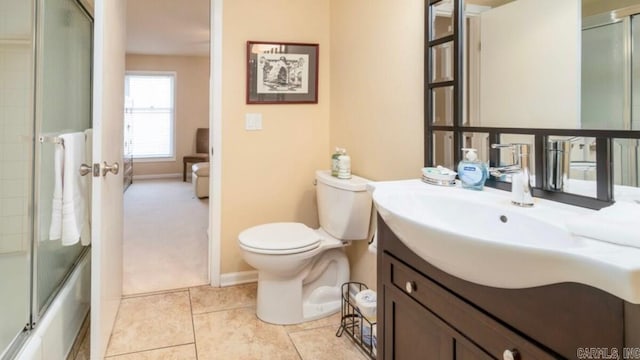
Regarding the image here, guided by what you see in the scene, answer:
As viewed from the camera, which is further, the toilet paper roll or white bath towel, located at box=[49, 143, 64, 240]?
the toilet paper roll

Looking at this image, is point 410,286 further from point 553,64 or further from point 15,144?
point 15,144

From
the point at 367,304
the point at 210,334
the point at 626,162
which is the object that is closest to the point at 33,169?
the point at 210,334

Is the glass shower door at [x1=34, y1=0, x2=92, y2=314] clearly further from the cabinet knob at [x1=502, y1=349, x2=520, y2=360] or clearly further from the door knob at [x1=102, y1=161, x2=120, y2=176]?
the cabinet knob at [x1=502, y1=349, x2=520, y2=360]

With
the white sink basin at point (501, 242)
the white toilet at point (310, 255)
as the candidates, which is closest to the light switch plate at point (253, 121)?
the white toilet at point (310, 255)

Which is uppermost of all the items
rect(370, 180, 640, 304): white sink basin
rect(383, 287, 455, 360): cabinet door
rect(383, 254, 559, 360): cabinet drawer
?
rect(370, 180, 640, 304): white sink basin

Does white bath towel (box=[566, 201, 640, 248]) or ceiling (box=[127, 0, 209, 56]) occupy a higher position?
ceiling (box=[127, 0, 209, 56])

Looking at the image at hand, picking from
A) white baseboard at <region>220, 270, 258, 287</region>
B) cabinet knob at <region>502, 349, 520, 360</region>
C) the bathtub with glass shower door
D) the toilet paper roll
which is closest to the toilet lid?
the toilet paper roll

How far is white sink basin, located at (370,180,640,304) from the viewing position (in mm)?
612

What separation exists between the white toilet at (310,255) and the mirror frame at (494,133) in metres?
0.58

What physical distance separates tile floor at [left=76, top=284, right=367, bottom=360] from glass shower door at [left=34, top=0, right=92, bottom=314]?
1.29ft

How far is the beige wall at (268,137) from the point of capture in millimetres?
2553

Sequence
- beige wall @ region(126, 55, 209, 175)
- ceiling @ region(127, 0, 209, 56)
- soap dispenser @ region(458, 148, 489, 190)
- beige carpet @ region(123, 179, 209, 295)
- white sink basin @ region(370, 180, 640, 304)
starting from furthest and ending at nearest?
beige wall @ region(126, 55, 209, 175)
ceiling @ region(127, 0, 209, 56)
beige carpet @ region(123, 179, 209, 295)
soap dispenser @ region(458, 148, 489, 190)
white sink basin @ region(370, 180, 640, 304)

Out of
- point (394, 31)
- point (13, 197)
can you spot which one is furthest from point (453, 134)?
point (13, 197)

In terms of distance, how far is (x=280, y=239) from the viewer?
2.13 metres
